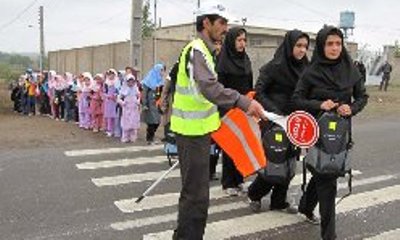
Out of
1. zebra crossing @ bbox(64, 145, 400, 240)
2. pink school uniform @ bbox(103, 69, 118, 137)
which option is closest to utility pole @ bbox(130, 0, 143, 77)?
pink school uniform @ bbox(103, 69, 118, 137)

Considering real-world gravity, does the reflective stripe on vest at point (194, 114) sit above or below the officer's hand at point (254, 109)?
below

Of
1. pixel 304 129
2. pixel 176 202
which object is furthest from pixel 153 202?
pixel 304 129

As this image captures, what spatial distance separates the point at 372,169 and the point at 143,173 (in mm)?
3574

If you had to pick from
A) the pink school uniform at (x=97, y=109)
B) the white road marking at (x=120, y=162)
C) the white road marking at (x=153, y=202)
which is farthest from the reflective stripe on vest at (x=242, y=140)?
the pink school uniform at (x=97, y=109)

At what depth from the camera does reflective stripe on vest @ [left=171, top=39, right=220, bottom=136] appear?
4473mm

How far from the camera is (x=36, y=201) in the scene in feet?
21.7

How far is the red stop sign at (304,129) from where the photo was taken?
4.93m

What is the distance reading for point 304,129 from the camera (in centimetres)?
496

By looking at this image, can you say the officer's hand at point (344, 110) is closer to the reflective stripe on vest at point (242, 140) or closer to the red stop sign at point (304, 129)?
the red stop sign at point (304, 129)

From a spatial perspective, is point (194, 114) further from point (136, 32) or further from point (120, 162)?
point (136, 32)

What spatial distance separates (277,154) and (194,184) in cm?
146

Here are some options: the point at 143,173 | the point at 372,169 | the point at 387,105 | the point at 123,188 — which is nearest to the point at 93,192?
the point at 123,188

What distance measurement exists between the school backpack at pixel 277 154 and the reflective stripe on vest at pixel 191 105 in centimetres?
128

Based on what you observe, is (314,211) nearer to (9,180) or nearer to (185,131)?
(185,131)
